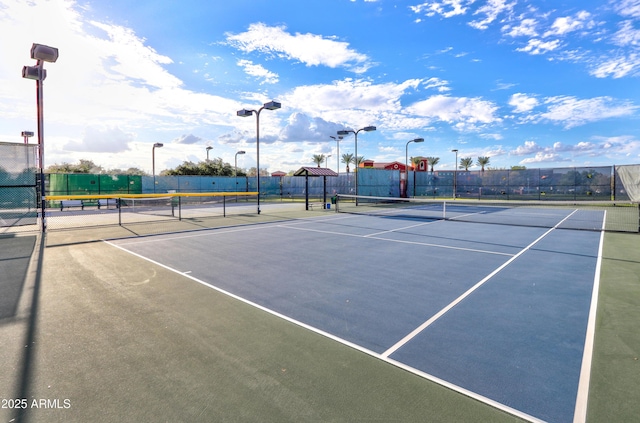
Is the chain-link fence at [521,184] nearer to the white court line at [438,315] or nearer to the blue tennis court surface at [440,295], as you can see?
the blue tennis court surface at [440,295]

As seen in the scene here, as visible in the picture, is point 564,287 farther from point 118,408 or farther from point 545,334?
point 118,408

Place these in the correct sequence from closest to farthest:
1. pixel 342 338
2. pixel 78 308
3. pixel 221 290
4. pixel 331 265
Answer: pixel 342 338 → pixel 78 308 → pixel 221 290 → pixel 331 265

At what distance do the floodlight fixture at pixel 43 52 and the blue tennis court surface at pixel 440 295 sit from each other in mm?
7712

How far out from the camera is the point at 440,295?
21.0ft

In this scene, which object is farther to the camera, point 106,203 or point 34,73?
point 106,203

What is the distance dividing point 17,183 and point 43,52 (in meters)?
5.42

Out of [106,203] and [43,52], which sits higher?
[43,52]

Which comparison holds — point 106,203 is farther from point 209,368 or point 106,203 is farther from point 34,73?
point 209,368

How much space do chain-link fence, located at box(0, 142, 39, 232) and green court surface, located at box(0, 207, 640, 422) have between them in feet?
34.5

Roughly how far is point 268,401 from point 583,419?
286 cm

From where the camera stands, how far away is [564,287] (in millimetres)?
6973

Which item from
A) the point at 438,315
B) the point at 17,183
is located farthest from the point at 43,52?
the point at 438,315

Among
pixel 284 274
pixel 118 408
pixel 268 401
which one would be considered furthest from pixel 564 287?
pixel 118 408

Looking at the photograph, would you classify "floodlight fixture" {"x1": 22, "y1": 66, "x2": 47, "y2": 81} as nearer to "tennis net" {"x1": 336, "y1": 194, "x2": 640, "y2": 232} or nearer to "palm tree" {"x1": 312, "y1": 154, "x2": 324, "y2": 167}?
"tennis net" {"x1": 336, "y1": 194, "x2": 640, "y2": 232}
